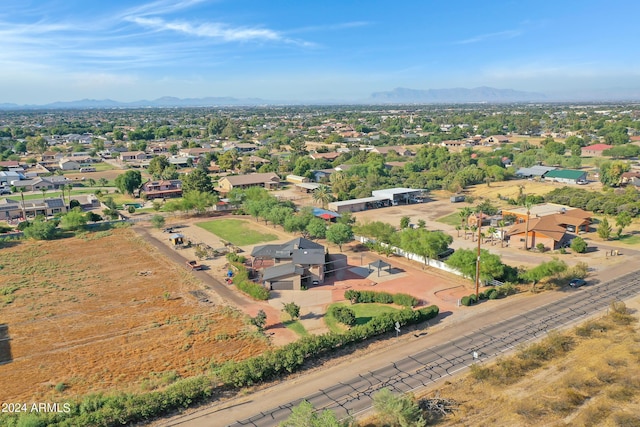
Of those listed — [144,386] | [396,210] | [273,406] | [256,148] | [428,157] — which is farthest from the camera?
[256,148]

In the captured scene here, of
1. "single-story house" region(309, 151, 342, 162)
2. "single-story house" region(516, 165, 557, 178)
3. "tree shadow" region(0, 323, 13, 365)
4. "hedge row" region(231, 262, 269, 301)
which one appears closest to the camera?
"tree shadow" region(0, 323, 13, 365)

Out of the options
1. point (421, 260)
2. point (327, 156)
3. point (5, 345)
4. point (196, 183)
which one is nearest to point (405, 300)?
point (421, 260)

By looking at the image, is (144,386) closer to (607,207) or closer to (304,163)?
(607,207)

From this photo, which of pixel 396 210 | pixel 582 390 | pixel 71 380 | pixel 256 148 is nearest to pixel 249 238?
pixel 396 210

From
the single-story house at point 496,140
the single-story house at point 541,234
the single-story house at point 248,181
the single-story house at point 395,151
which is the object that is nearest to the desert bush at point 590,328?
the single-story house at point 541,234

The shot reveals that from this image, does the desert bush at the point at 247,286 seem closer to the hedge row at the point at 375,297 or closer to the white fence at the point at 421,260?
the hedge row at the point at 375,297

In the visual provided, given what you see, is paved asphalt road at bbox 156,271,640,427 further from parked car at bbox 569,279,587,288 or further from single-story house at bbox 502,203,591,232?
single-story house at bbox 502,203,591,232

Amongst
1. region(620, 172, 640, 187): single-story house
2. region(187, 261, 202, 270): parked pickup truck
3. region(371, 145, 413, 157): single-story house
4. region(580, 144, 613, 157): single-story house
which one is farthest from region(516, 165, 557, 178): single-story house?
region(187, 261, 202, 270): parked pickup truck
